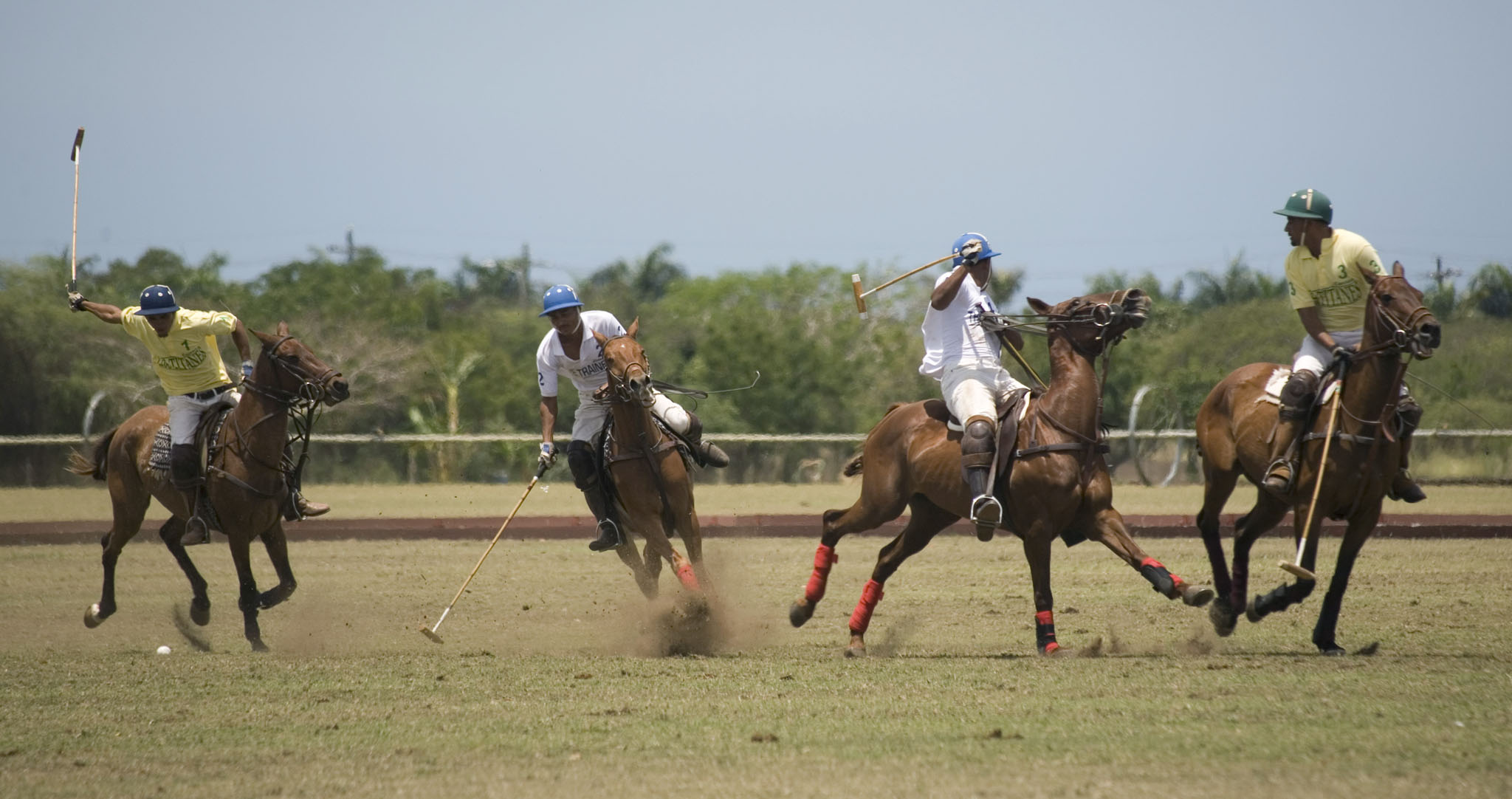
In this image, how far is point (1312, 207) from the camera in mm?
8172

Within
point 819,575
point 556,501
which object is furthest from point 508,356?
point 819,575

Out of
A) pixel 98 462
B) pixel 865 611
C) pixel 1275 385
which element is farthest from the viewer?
pixel 98 462

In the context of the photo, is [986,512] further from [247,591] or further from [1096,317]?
[247,591]

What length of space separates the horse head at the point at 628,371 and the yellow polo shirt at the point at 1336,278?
3.66 metres

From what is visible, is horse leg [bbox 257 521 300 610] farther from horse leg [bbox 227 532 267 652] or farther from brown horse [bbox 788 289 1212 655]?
brown horse [bbox 788 289 1212 655]

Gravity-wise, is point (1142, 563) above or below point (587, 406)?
below

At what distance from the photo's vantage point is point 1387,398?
303 inches

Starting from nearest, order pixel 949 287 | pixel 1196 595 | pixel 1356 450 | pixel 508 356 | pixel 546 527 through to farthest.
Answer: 1. pixel 1196 595
2. pixel 1356 450
3. pixel 949 287
4. pixel 546 527
5. pixel 508 356

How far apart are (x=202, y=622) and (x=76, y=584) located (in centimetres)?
377

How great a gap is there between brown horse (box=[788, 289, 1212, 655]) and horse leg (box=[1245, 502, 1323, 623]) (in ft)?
1.32

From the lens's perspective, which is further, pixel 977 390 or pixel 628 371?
pixel 628 371

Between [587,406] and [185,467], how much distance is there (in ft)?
8.40

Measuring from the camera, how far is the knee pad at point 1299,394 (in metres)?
8.09

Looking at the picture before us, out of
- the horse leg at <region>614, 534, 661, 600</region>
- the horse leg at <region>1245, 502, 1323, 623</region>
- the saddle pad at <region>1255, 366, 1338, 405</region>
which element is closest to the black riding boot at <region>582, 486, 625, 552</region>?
the horse leg at <region>614, 534, 661, 600</region>
